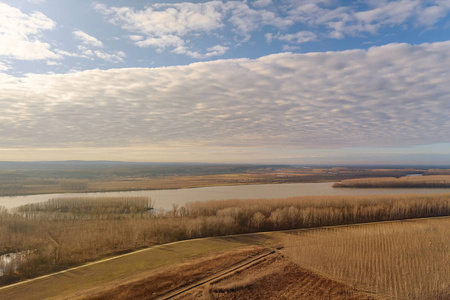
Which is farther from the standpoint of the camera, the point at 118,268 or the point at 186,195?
the point at 186,195

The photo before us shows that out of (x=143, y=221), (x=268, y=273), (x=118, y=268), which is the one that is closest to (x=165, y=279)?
(x=118, y=268)

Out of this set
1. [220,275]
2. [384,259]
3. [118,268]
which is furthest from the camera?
[384,259]

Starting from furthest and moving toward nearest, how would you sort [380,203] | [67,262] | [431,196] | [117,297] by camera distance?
[431,196] < [380,203] < [67,262] < [117,297]

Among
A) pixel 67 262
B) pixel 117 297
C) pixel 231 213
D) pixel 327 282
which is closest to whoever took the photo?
pixel 117 297

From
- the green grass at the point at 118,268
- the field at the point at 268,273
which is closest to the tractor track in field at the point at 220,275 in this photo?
the field at the point at 268,273

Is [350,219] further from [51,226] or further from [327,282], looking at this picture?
[51,226]

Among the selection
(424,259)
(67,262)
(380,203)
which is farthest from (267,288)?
(380,203)

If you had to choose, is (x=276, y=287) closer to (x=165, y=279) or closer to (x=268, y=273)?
(x=268, y=273)
